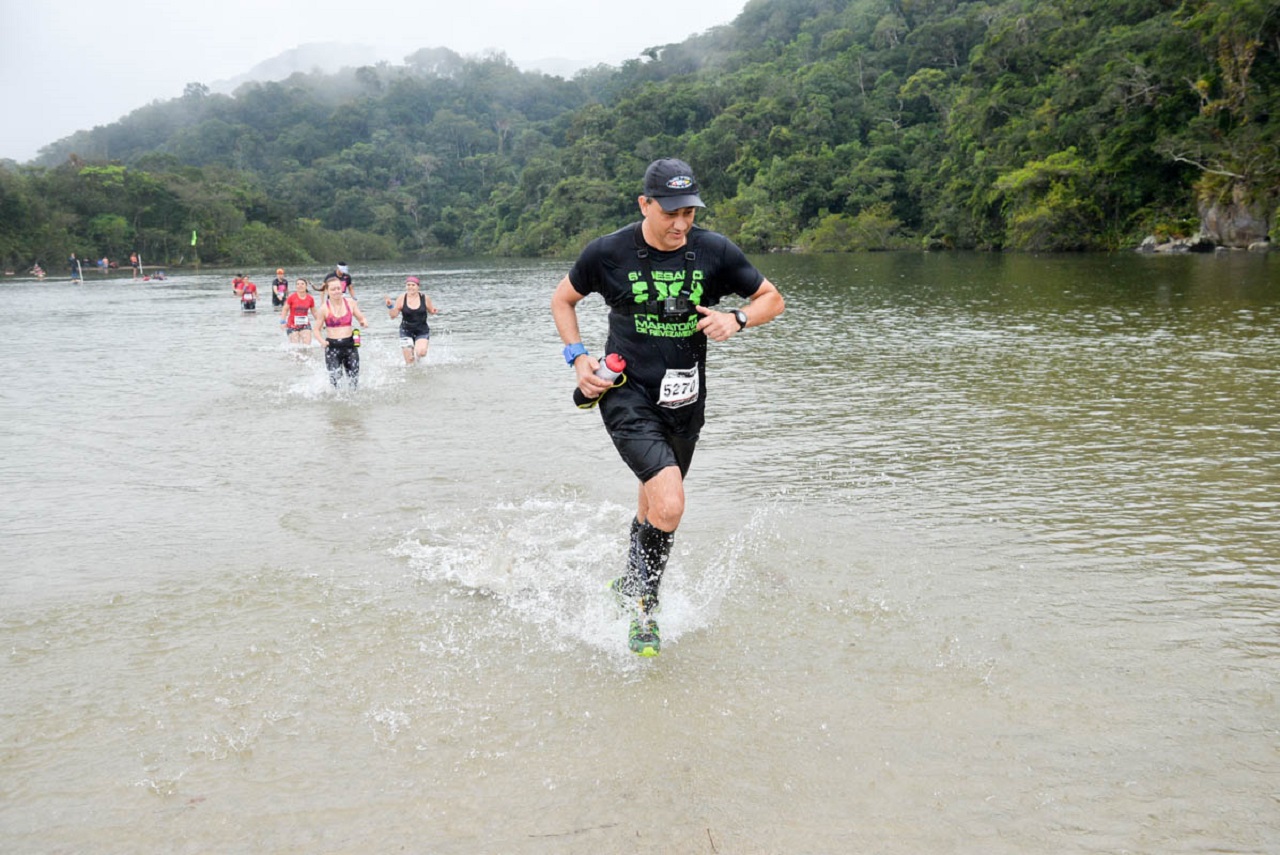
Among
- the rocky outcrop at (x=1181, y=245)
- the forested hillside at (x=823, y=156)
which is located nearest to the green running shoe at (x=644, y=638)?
the forested hillside at (x=823, y=156)

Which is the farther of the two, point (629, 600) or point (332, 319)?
point (332, 319)

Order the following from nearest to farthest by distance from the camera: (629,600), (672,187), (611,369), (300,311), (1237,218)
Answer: (672,187), (611,369), (629,600), (300,311), (1237,218)

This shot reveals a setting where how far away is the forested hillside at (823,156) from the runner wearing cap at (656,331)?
143 feet

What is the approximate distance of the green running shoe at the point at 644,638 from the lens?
427 cm

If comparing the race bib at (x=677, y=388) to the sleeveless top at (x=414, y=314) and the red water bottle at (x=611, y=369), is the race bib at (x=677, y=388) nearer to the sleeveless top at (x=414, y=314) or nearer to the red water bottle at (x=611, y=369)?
the red water bottle at (x=611, y=369)

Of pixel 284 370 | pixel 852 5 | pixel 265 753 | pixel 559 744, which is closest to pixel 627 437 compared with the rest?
pixel 559 744

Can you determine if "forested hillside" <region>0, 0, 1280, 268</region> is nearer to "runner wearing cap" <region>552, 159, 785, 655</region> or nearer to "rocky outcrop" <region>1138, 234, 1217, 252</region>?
"rocky outcrop" <region>1138, 234, 1217, 252</region>

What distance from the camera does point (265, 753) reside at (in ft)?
11.4

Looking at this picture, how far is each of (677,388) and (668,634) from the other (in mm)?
1262

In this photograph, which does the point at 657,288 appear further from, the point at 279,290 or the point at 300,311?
the point at 279,290

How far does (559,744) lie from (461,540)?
2.74m

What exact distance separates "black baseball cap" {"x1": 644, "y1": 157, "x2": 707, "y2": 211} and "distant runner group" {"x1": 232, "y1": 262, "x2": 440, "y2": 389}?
9.03 m

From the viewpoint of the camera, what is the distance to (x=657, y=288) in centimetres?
419

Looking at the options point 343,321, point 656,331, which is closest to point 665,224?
point 656,331
